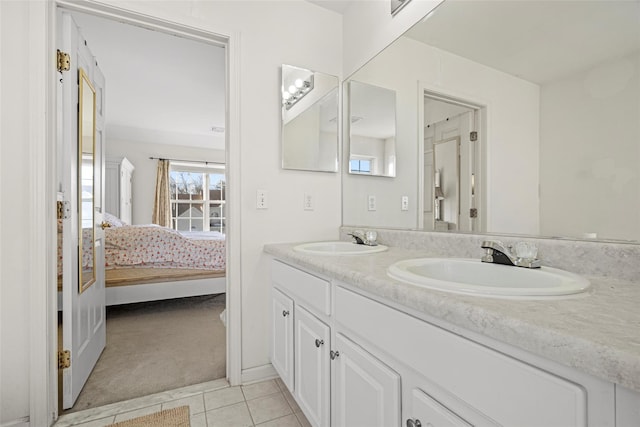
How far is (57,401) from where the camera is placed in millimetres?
1446

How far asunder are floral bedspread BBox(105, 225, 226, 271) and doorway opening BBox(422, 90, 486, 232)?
100 inches

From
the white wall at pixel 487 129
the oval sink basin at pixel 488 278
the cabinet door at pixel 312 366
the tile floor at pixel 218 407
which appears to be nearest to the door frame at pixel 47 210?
the tile floor at pixel 218 407

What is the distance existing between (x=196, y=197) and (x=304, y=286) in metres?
5.64

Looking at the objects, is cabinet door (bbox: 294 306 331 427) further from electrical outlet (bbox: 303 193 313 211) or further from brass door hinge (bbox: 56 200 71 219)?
brass door hinge (bbox: 56 200 71 219)

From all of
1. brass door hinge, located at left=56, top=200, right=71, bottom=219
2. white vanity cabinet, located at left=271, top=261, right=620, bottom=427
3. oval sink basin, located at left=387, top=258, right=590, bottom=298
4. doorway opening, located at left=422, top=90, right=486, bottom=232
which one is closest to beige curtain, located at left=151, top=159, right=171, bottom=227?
brass door hinge, located at left=56, top=200, right=71, bottom=219

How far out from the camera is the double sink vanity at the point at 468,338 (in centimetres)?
43

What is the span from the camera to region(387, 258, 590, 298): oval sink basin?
0.62 m

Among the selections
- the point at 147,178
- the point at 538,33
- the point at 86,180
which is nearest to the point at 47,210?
the point at 86,180

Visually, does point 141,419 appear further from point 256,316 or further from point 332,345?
point 332,345

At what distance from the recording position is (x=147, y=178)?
18.7 feet

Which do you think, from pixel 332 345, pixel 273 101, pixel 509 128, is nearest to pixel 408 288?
pixel 332 345

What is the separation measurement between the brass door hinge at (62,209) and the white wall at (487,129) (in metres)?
1.58

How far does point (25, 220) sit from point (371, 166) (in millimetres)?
1792

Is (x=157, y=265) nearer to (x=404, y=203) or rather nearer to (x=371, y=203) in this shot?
(x=371, y=203)
